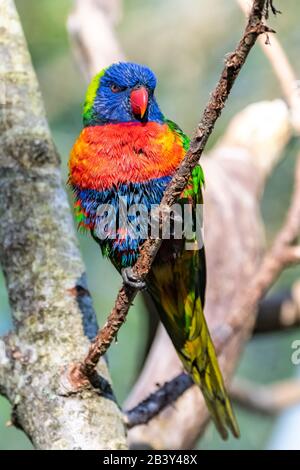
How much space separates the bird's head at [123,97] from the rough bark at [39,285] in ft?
0.71

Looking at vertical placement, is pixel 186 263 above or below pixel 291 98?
below

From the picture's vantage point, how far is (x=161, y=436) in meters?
2.74

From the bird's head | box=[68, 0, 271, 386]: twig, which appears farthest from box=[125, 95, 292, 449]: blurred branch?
the bird's head

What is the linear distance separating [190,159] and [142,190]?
617 millimetres

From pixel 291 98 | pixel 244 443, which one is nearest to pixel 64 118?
pixel 291 98

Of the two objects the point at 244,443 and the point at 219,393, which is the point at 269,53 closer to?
the point at 219,393

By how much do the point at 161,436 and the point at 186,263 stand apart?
0.75m

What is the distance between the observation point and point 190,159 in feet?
5.57

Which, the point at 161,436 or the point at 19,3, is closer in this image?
the point at 161,436

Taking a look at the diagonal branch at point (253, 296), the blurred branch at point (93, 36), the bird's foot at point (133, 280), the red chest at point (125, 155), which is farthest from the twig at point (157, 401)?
the blurred branch at point (93, 36)

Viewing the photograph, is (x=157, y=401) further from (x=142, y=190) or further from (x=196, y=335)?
(x=142, y=190)

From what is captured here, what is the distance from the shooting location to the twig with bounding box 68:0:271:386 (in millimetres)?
1449

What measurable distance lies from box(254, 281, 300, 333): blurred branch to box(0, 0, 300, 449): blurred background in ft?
5.74

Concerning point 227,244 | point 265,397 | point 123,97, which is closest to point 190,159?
point 123,97
